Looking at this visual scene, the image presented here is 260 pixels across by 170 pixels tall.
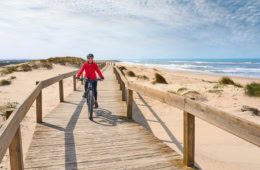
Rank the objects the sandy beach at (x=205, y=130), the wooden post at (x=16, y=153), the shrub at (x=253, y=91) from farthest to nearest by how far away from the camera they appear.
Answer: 1. the shrub at (x=253, y=91)
2. the sandy beach at (x=205, y=130)
3. the wooden post at (x=16, y=153)

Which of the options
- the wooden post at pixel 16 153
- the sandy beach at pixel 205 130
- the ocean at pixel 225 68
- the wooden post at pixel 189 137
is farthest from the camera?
the ocean at pixel 225 68

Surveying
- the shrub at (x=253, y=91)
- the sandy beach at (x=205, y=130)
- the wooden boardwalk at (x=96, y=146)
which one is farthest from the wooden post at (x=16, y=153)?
the shrub at (x=253, y=91)

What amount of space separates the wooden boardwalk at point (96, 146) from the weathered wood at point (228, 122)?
97 centimetres

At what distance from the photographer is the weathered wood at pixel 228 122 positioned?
2.21 meters

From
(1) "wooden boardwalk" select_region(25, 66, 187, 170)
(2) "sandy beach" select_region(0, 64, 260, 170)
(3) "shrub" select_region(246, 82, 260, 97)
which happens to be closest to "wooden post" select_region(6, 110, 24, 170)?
(1) "wooden boardwalk" select_region(25, 66, 187, 170)

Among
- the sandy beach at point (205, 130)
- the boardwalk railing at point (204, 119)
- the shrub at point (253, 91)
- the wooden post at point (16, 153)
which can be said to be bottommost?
the sandy beach at point (205, 130)

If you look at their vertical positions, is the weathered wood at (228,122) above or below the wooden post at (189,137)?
above

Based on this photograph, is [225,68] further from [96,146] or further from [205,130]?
[96,146]

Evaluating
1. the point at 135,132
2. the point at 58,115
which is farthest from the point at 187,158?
the point at 58,115

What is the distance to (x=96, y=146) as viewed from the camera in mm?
4234

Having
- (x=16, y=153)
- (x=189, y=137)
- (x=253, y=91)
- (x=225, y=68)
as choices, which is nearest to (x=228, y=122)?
(x=189, y=137)

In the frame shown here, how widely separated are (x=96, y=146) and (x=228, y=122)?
2.51 meters

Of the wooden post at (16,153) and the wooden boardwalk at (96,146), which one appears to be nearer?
the wooden post at (16,153)

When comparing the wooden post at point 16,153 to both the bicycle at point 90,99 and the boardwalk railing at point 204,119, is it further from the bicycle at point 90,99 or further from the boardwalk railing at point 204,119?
the bicycle at point 90,99
